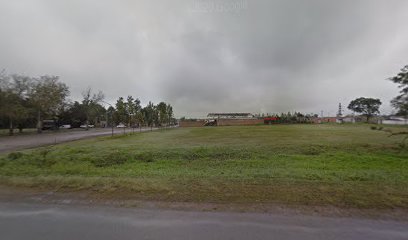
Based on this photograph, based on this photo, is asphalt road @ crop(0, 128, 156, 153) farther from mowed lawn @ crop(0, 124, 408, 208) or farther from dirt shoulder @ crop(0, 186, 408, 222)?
dirt shoulder @ crop(0, 186, 408, 222)

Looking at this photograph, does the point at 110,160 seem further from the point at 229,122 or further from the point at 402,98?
the point at 229,122

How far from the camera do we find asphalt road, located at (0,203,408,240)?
3.35 metres

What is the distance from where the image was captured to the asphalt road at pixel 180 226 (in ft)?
11.0

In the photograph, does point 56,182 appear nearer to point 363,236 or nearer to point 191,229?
point 191,229

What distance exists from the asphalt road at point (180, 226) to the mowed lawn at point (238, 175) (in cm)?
76

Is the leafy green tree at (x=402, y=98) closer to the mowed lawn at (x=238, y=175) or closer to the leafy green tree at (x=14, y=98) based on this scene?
the mowed lawn at (x=238, y=175)

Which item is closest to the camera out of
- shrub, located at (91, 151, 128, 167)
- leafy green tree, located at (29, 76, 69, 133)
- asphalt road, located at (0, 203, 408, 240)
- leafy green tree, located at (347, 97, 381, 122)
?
asphalt road, located at (0, 203, 408, 240)

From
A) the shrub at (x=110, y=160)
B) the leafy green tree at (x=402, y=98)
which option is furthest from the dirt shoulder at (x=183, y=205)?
the leafy green tree at (x=402, y=98)

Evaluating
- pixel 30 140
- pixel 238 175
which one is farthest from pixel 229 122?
pixel 238 175

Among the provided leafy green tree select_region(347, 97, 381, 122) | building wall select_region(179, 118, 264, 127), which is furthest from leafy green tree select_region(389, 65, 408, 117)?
leafy green tree select_region(347, 97, 381, 122)

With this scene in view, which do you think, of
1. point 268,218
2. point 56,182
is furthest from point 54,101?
point 268,218

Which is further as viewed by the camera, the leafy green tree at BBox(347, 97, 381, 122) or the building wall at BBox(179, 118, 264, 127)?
the leafy green tree at BBox(347, 97, 381, 122)

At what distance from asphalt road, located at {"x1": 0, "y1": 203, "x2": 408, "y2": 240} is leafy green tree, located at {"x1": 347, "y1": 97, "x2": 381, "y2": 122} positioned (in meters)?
112

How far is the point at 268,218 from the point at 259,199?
0.91 metres
